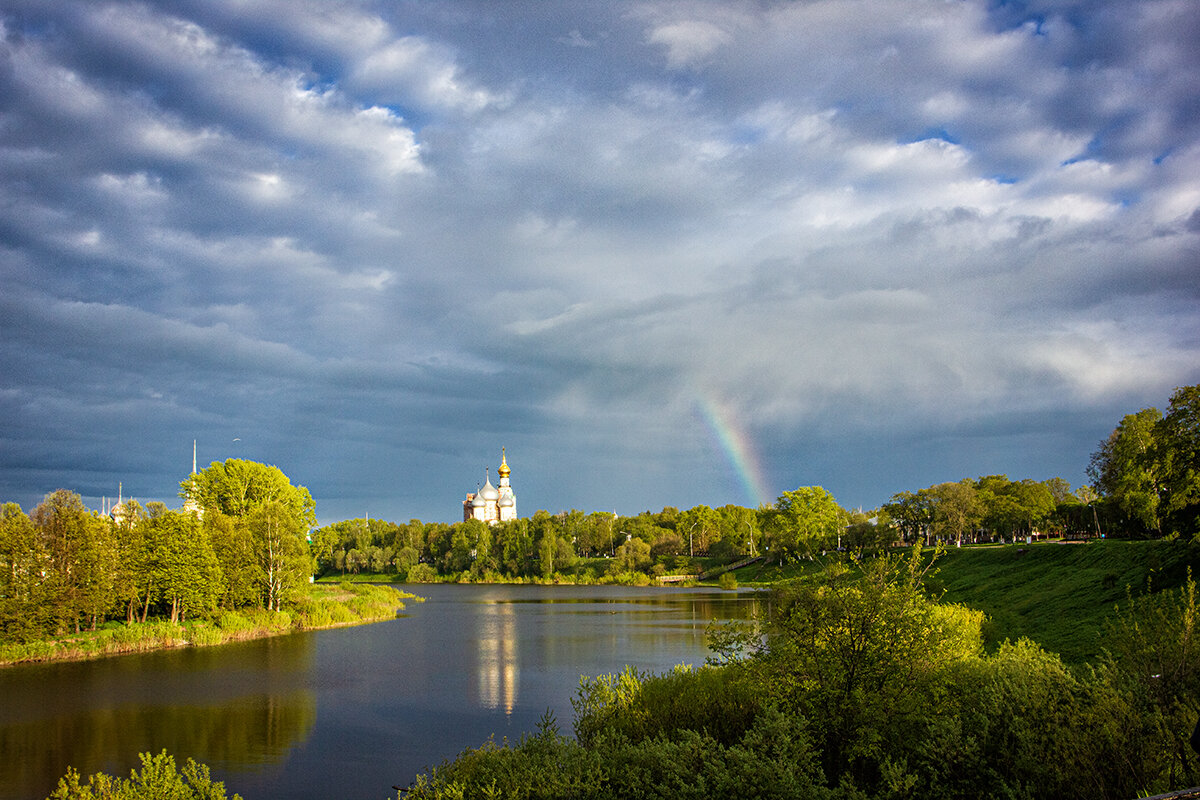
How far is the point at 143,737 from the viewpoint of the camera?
24.6 m

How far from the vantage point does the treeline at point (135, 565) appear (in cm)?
3919

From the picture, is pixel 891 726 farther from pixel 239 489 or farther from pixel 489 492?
pixel 489 492

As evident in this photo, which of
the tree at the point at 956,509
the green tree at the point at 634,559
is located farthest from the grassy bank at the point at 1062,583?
the green tree at the point at 634,559

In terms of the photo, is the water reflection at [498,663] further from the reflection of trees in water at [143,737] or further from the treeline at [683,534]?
the treeline at [683,534]

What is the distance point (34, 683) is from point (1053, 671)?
126 ft

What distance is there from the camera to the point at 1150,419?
172 feet

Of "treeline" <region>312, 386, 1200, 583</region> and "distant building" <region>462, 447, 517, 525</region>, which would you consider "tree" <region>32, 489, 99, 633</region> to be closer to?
"treeline" <region>312, 386, 1200, 583</region>

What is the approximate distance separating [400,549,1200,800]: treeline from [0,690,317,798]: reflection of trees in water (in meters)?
13.1

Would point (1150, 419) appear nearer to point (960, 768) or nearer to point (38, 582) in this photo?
point (960, 768)

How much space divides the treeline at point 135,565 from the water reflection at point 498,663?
15.7 metres

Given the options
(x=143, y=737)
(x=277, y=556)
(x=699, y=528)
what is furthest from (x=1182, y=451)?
(x=699, y=528)

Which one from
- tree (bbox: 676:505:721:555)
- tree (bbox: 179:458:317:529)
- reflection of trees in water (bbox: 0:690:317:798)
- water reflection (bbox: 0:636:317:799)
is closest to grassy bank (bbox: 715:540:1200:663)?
reflection of trees in water (bbox: 0:690:317:798)

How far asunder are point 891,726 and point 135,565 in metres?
45.4

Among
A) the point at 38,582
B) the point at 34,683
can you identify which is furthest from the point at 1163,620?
the point at 38,582
